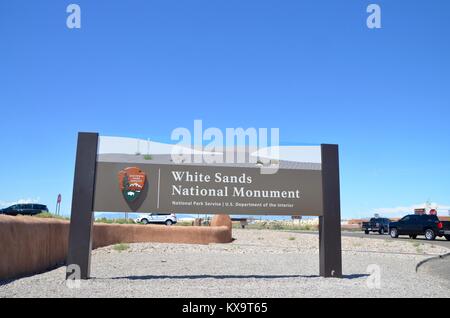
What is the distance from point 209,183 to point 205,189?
16cm

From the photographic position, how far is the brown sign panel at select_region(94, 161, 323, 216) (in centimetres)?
956

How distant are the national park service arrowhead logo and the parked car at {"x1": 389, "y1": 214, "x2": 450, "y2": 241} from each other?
85.7ft

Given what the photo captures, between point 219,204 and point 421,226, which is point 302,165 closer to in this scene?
point 219,204

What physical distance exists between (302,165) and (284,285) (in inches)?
115

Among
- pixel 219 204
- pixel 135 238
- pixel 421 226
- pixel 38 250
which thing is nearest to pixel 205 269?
pixel 219 204

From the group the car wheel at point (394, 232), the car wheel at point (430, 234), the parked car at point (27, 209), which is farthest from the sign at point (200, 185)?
the parked car at point (27, 209)

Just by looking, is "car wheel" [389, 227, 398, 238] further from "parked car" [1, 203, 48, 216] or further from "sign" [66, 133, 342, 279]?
"parked car" [1, 203, 48, 216]

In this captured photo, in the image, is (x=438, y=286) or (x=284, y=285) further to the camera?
(x=438, y=286)

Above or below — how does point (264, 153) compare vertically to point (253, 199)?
above

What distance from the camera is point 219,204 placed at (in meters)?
9.92

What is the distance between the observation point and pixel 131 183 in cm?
960

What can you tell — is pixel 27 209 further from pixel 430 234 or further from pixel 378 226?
pixel 378 226

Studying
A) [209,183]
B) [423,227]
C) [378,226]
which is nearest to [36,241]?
[209,183]
